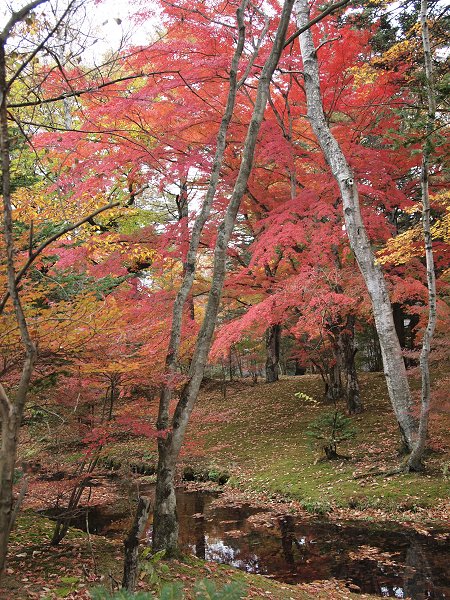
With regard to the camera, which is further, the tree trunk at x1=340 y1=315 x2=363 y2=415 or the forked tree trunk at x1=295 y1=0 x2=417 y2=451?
the tree trunk at x1=340 y1=315 x2=363 y2=415

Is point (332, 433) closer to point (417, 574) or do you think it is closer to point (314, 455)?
point (314, 455)

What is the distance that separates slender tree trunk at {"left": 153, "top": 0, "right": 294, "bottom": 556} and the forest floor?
17.3 inches

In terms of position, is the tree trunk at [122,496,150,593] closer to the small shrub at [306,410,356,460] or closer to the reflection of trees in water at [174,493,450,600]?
the reflection of trees in water at [174,493,450,600]

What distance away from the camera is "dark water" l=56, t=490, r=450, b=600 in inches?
217

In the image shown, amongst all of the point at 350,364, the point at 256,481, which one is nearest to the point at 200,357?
the point at 256,481

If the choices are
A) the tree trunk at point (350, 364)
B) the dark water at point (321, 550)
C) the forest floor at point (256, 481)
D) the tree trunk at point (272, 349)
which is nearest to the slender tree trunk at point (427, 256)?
the forest floor at point (256, 481)

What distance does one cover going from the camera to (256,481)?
1016 centimetres

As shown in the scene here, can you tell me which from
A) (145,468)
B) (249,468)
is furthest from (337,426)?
(145,468)

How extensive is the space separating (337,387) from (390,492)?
18.6 feet

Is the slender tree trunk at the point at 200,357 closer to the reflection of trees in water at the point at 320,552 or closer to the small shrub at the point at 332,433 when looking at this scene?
the reflection of trees in water at the point at 320,552

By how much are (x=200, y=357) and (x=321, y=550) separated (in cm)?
368

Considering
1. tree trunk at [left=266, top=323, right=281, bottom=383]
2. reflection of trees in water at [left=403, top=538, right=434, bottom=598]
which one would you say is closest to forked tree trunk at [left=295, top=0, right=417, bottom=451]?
reflection of trees in water at [left=403, top=538, right=434, bottom=598]

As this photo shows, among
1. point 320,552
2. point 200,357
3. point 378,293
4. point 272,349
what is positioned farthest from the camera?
point 272,349

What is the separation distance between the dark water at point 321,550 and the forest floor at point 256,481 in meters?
0.39
